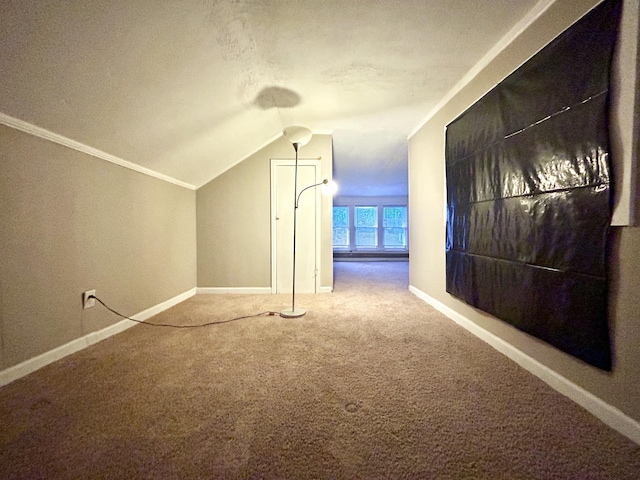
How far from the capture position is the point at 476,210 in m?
2.00

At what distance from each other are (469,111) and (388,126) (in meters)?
1.44

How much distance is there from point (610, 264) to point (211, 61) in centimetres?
253

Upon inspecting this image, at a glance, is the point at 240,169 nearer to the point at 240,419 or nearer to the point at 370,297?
the point at 370,297

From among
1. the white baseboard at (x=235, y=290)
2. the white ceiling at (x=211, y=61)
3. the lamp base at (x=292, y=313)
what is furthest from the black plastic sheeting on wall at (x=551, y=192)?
the white baseboard at (x=235, y=290)

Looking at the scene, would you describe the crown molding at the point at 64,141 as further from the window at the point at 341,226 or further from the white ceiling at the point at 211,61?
the window at the point at 341,226

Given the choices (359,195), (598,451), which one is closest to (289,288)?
(598,451)

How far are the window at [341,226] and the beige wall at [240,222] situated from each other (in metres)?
4.89

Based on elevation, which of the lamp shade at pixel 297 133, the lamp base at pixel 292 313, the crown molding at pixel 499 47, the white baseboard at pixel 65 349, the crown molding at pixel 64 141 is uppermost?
the crown molding at pixel 499 47

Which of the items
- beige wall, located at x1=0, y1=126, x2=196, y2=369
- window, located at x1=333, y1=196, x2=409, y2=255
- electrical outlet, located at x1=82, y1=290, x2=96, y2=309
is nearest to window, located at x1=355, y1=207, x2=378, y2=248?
window, located at x1=333, y1=196, x2=409, y2=255

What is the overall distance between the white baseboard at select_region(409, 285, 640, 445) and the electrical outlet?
2939 millimetres

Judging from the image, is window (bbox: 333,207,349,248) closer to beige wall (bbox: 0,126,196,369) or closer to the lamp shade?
the lamp shade

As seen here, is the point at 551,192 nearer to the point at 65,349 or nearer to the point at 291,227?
the point at 291,227

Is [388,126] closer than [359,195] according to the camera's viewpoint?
Yes

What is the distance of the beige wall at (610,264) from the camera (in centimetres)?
104
